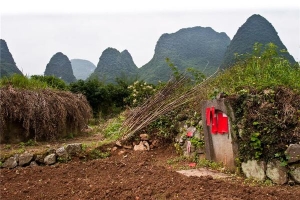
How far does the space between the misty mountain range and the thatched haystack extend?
47.8 ft

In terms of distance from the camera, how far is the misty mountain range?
2325 cm

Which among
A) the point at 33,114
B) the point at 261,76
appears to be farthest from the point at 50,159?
the point at 261,76

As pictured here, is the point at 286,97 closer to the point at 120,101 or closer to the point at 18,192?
the point at 18,192

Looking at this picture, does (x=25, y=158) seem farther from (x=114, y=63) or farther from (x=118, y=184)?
(x=114, y=63)

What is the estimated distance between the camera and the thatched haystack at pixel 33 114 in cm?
558

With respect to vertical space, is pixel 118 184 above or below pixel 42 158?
below

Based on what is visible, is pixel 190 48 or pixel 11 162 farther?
pixel 190 48

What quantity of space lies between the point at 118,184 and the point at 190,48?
29.2m

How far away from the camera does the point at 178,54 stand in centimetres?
2930

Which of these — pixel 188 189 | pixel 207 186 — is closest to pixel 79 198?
pixel 188 189

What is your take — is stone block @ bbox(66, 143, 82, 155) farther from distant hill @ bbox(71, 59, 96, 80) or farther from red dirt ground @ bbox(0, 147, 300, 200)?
distant hill @ bbox(71, 59, 96, 80)

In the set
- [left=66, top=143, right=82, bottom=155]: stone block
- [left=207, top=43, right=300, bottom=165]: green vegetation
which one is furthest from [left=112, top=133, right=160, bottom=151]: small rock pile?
[left=207, top=43, right=300, bottom=165]: green vegetation

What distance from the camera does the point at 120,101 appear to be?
38.8 ft

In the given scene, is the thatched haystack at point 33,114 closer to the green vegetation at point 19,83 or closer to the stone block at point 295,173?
the green vegetation at point 19,83
